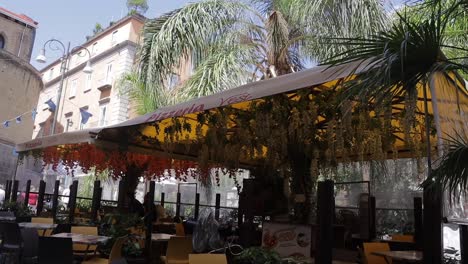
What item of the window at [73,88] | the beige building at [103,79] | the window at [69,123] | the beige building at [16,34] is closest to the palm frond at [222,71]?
the beige building at [103,79]

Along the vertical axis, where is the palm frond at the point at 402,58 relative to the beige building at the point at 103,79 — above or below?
below

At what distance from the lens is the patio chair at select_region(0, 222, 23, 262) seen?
22.4 feet

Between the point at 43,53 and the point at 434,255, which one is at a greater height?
the point at 43,53

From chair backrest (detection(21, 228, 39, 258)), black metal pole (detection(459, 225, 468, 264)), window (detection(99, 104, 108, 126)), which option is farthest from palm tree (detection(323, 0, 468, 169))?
window (detection(99, 104, 108, 126))

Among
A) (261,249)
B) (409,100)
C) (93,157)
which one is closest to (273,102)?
(261,249)

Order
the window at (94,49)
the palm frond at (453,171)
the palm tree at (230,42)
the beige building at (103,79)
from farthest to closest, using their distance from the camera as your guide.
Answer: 1. the window at (94,49)
2. the beige building at (103,79)
3. the palm tree at (230,42)
4. the palm frond at (453,171)

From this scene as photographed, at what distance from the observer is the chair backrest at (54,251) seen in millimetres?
5113

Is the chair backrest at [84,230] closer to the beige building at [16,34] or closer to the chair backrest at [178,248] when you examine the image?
the chair backrest at [178,248]

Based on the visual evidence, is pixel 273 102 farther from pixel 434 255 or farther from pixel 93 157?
pixel 93 157

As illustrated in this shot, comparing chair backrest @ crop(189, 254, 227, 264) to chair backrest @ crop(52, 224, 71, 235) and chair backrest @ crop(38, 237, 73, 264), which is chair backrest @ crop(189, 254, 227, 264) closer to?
chair backrest @ crop(38, 237, 73, 264)

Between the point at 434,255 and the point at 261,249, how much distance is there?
74.1 inches

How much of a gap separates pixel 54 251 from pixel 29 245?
1635mm

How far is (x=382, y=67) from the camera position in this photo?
3012 millimetres

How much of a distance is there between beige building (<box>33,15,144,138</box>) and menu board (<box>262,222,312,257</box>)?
824 inches
